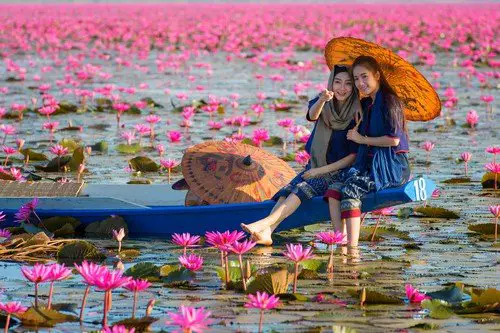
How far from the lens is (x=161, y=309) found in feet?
17.2

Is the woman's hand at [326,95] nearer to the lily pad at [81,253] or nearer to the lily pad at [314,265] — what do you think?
the lily pad at [314,265]

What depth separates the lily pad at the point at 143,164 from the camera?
9.84 m

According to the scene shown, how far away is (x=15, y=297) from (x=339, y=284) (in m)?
1.48

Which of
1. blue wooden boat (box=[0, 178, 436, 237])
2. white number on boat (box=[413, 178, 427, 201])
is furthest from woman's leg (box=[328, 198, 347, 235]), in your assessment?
white number on boat (box=[413, 178, 427, 201])

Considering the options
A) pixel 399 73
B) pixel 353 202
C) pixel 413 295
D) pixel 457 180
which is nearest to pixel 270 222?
pixel 353 202

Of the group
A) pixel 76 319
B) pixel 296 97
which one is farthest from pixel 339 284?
pixel 296 97

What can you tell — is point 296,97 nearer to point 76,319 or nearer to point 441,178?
point 441,178

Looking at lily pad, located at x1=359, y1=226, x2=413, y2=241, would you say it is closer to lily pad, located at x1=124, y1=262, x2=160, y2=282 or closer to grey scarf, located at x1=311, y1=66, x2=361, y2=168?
grey scarf, located at x1=311, y1=66, x2=361, y2=168

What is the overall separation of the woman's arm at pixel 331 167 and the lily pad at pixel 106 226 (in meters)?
1.13

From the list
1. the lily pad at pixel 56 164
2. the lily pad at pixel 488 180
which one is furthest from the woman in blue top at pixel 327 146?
the lily pad at pixel 56 164

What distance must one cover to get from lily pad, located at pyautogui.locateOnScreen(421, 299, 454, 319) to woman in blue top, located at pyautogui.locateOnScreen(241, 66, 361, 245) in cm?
183

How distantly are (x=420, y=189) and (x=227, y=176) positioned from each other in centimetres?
119

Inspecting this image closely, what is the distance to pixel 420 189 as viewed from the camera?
22.7 ft

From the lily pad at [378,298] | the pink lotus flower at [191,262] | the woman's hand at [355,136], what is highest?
the woman's hand at [355,136]
